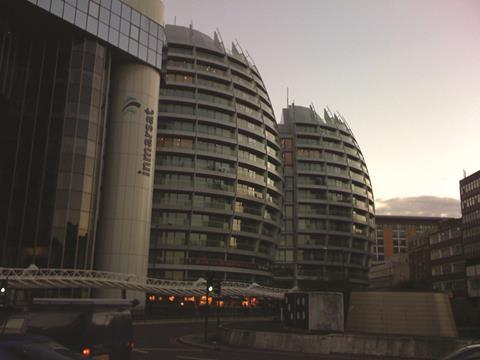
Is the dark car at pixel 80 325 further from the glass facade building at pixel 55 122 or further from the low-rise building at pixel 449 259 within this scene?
the low-rise building at pixel 449 259

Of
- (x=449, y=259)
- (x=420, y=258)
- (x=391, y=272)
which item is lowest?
(x=449, y=259)

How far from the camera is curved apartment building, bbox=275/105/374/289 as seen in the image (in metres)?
117

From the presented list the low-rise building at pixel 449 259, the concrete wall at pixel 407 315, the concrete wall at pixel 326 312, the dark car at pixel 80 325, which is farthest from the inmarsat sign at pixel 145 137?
the low-rise building at pixel 449 259

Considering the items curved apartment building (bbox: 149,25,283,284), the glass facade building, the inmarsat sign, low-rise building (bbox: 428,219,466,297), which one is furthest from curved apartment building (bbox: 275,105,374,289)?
the glass facade building

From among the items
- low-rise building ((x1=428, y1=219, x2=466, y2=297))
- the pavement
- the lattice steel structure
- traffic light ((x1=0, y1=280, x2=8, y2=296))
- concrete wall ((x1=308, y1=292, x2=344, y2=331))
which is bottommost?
the pavement

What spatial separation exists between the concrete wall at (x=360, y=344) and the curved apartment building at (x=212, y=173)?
56403 millimetres

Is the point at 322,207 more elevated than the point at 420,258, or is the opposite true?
the point at 322,207

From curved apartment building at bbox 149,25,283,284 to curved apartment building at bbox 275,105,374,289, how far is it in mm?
22031

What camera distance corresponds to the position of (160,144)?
276ft

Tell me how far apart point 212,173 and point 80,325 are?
7357 centimetres

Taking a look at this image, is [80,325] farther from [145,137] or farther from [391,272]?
[391,272]

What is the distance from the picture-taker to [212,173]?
8438cm

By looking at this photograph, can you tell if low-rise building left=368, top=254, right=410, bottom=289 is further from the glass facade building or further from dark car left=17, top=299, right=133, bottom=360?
dark car left=17, top=299, right=133, bottom=360

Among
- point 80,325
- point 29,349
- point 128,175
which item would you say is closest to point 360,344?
point 80,325
